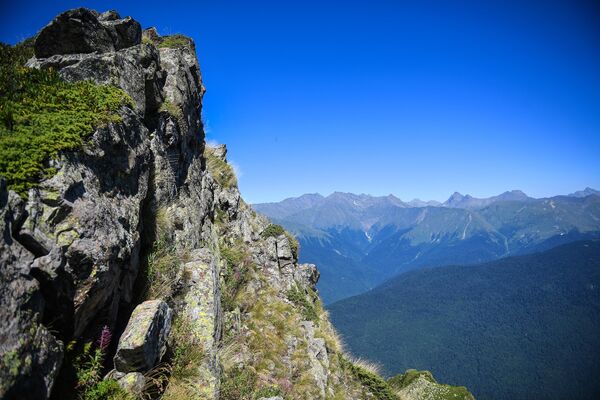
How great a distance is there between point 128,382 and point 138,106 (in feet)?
22.4

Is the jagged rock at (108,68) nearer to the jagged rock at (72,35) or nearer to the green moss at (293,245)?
the jagged rock at (72,35)

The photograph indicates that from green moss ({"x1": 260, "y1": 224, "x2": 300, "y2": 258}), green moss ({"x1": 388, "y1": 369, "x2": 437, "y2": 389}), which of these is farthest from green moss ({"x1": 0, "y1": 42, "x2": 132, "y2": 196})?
green moss ({"x1": 388, "y1": 369, "x2": 437, "y2": 389})

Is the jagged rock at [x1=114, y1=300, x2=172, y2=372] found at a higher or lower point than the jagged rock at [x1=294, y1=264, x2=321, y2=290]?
higher

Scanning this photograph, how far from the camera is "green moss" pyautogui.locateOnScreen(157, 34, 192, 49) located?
15594mm

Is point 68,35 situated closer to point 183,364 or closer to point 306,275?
point 183,364

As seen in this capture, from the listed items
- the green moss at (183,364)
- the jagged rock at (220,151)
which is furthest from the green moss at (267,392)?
the jagged rock at (220,151)

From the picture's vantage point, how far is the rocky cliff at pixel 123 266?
4305mm

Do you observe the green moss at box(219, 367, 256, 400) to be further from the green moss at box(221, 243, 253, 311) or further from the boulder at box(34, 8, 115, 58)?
the boulder at box(34, 8, 115, 58)

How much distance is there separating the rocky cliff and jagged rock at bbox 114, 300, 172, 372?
2 centimetres

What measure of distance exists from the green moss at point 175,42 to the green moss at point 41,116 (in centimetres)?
850

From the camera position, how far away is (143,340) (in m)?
5.34

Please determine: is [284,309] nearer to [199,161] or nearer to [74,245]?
[199,161]

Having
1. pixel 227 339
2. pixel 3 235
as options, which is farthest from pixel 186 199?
pixel 3 235

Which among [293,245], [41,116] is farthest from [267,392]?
[293,245]
